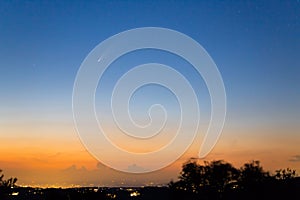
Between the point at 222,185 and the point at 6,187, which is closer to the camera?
the point at 6,187

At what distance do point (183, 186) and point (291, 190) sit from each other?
2608 centimetres

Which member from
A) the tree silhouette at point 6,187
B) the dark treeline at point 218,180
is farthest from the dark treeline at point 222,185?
the tree silhouette at point 6,187

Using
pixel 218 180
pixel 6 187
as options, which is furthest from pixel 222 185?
pixel 6 187

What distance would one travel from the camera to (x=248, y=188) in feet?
229

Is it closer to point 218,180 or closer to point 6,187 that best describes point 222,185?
point 218,180

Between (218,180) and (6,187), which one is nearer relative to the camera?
(6,187)

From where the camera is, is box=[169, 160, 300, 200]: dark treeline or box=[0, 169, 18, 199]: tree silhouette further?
box=[169, 160, 300, 200]: dark treeline

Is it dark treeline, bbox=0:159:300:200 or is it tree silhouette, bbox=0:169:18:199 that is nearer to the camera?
tree silhouette, bbox=0:169:18:199

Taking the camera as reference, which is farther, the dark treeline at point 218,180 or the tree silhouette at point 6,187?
the dark treeline at point 218,180

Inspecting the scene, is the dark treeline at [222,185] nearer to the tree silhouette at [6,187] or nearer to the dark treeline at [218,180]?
the dark treeline at [218,180]

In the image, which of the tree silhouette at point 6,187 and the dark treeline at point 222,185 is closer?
the tree silhouette at point 6,187

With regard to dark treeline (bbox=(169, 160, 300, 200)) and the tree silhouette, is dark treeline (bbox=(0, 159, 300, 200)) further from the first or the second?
the tree silhouette

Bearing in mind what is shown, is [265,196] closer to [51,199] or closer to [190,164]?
[190,164]

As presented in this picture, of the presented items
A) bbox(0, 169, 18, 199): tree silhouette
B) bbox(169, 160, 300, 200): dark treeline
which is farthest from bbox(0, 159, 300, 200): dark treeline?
bbox(0, 169, 18, 199): tree silhouette
